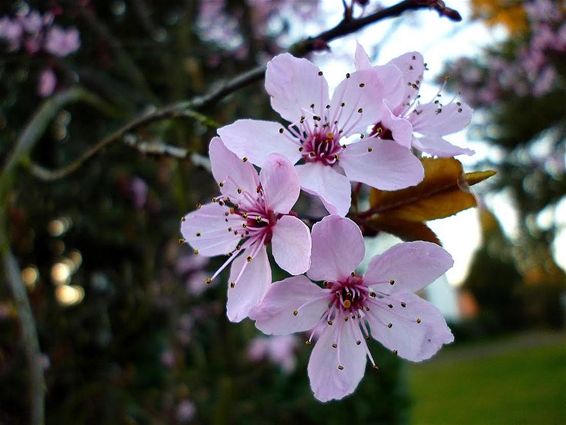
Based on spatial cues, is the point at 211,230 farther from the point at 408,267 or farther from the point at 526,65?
the point at 526,65

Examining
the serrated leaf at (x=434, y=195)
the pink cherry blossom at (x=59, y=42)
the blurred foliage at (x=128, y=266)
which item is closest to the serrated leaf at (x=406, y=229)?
the serrated leaf at (x=434, y=195)

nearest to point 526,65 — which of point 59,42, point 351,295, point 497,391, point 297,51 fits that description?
point 59,42

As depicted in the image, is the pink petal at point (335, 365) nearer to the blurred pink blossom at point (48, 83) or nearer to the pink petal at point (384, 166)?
the pink petal at point (384, 166)

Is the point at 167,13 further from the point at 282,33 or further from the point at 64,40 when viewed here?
the point at 64,40

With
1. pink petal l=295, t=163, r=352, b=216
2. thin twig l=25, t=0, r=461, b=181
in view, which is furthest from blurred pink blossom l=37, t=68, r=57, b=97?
pink petal l=295, t=163, r=352, b=216

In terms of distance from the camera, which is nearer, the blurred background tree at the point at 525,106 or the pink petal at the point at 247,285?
the pink petal at the point at 247,285

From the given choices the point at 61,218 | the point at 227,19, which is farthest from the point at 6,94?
the point at 227,19

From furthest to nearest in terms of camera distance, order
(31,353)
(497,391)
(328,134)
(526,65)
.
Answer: (497,391) → (526,65) → (31,353) → (328,134)
